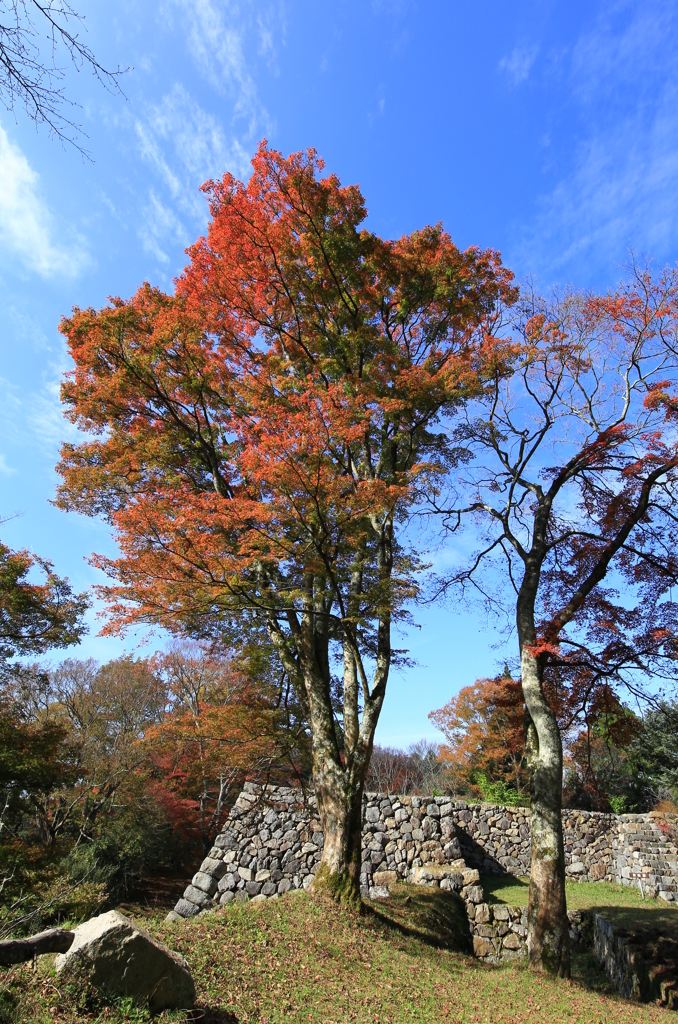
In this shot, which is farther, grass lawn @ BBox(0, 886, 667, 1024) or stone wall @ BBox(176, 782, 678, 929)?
stone wall @ BBox(176, 782, 678, 929)

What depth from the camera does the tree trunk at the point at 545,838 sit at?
746 cm

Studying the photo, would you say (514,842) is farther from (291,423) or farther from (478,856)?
(291,423)

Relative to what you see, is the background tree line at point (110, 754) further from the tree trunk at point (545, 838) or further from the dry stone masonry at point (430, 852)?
the tree trunk at point (545, 838)

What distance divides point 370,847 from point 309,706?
658 cm

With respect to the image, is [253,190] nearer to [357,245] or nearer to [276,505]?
[357,245]

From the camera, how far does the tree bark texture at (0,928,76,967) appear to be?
12.0ft

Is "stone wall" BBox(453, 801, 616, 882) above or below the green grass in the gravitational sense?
above

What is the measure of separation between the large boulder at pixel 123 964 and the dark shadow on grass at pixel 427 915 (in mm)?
4725

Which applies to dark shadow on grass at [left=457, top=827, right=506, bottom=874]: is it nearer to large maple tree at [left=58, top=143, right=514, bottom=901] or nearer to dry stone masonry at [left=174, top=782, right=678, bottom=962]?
dry stone masonry at [left=174, top=782, right=678, bottom=962]

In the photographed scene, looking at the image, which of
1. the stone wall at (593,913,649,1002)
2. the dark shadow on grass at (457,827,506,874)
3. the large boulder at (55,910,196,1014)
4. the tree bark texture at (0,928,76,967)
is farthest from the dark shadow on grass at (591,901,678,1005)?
the tree bark texture at (0,928,76,967)

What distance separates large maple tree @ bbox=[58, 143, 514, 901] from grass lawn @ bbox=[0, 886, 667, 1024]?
3.24ft

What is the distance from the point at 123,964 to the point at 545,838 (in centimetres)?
622

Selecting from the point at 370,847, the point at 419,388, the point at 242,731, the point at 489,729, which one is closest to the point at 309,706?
the point at 242,731

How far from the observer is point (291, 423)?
25.5 feet
